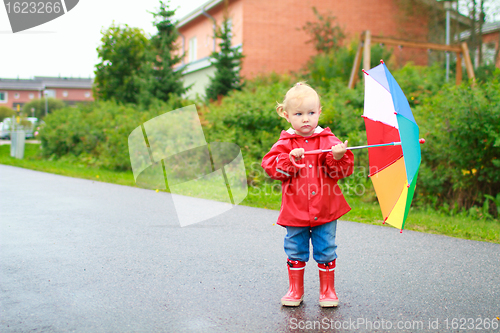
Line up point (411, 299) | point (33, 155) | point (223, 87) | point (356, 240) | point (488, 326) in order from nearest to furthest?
point (488, 326) → point (411, 299) → point (356, 240) → point (223, 87) → point (33, 155)

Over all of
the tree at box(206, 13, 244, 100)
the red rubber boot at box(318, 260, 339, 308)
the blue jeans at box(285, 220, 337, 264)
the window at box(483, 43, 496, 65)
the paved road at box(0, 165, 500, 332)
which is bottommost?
the paved road at box(0, 165, 500, 332)

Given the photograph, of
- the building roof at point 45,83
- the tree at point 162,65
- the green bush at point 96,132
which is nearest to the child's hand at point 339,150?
the green bush at point 96,132

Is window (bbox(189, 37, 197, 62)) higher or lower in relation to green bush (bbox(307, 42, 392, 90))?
higher

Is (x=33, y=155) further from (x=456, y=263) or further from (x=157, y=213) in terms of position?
(x=456, y=263)

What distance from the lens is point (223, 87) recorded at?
16.7 m

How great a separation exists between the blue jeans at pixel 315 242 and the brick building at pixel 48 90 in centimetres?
Result: 9134

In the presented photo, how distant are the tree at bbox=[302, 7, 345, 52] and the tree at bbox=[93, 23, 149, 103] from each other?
8.96 m

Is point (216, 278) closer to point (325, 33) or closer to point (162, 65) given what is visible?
point (162, 65)

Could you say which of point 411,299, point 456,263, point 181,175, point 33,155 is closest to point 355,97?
point 181,175

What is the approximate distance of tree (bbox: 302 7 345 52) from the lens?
19312 mm

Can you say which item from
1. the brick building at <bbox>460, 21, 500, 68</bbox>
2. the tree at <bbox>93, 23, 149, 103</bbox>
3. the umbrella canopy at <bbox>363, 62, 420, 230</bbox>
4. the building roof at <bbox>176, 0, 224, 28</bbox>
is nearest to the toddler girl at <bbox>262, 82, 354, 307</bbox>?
the umbrella canopy at <bbox>363, 62, 420, 230</bbox>

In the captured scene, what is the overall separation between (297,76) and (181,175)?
887 cm

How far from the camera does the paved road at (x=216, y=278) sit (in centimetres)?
292

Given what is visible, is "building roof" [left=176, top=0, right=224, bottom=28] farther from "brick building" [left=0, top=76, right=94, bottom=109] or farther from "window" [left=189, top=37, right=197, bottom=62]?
"brick building" [left=0, top=76, right=94, bottom=109]
